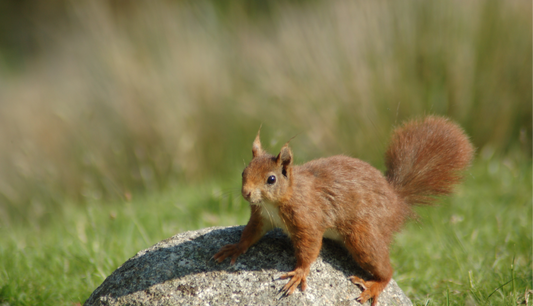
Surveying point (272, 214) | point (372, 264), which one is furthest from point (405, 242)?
point (272, 214)

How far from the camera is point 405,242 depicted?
148 inches

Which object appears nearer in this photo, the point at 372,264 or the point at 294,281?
the point at 294,281

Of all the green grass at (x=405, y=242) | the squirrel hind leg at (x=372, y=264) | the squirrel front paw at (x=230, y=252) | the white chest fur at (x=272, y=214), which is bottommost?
the green grass at (x=405, y=242)

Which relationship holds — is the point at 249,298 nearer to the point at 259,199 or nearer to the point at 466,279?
the point at 259,199

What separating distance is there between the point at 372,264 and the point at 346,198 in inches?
13.4

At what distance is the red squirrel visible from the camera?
2154mm

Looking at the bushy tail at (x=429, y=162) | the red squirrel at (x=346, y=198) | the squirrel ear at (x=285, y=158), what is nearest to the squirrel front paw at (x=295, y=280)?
the red squirrel at (x=346, y=198)

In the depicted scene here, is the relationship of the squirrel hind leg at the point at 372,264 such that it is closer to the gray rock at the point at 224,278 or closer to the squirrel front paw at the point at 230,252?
the gray rock at the point at 224,278

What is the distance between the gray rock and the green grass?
0.36 m

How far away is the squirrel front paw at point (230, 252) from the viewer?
225 cm

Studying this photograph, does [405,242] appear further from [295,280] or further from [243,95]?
[243,95]

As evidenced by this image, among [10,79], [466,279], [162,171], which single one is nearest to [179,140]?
[162,171]

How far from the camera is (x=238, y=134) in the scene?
579 centimetres

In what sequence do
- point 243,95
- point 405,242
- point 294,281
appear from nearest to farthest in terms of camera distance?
point 294,281
point 405,242
point 243,95
